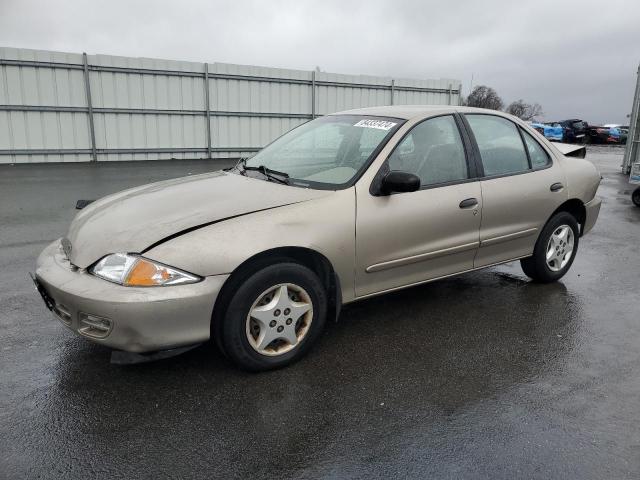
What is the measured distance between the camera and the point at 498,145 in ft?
14.4

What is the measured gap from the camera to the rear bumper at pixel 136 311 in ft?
8.93

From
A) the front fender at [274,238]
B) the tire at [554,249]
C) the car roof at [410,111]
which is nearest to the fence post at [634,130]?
the tire at [554,249]

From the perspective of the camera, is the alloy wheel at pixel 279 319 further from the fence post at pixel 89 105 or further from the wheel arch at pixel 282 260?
the fence post at pixel 89 105

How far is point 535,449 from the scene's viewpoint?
99.3 inches

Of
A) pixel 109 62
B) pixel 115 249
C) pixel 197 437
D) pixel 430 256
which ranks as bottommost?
pixel 197 437

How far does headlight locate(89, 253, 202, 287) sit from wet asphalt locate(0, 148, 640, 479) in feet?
2.20

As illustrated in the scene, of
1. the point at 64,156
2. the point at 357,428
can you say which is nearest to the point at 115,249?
the point at 357,428

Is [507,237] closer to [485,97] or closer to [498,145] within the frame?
[498,145]

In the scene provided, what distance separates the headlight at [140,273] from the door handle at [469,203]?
2081mm

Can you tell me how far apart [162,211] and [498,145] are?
279cm

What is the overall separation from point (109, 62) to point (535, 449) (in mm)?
14508

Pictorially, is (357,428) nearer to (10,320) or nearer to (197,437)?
(197,437)

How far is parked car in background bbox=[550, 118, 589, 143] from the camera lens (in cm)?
3331

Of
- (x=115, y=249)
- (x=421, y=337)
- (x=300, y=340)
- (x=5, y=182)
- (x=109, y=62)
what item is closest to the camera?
(x=115, y=249)
